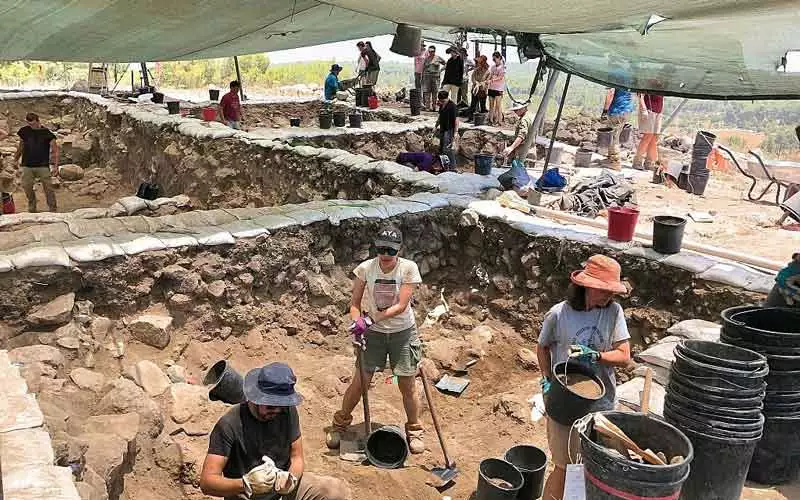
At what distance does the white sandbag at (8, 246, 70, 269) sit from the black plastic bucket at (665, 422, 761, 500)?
4.32m

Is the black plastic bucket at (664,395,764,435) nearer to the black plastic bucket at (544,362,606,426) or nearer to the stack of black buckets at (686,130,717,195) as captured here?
the black plastic bucket at (544,362,606,426)

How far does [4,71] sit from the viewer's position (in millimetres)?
24031

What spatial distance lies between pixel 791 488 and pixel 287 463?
2.62m

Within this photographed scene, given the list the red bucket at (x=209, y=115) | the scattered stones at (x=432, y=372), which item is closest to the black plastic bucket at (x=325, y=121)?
the red bucket at (x=209, y=115)

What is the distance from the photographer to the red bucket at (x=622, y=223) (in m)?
5.67

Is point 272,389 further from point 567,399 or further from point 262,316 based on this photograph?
point 262,316

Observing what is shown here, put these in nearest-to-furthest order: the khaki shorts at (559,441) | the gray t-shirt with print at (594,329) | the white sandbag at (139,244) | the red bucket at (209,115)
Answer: the khaki shorts at (559,441)
the gray t-shirt with print at (594,329)
the white sandbag at (139,244)
the red bucket at (209,115)

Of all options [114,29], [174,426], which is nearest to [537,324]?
[174,426]

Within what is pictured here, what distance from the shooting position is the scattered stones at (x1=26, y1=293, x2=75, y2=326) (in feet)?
14.9

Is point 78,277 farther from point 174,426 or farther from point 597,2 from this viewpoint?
point 597,2

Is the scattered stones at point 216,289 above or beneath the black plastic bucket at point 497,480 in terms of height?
above

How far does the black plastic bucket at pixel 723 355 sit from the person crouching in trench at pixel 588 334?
349 mm

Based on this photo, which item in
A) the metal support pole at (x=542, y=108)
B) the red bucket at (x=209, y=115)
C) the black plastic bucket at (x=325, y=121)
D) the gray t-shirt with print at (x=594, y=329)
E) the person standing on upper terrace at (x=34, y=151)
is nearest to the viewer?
the gray t-shirt with print at (x=594, y=329)

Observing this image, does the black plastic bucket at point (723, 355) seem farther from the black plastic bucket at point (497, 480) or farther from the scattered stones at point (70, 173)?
the scattered stones at point (70, 173)
